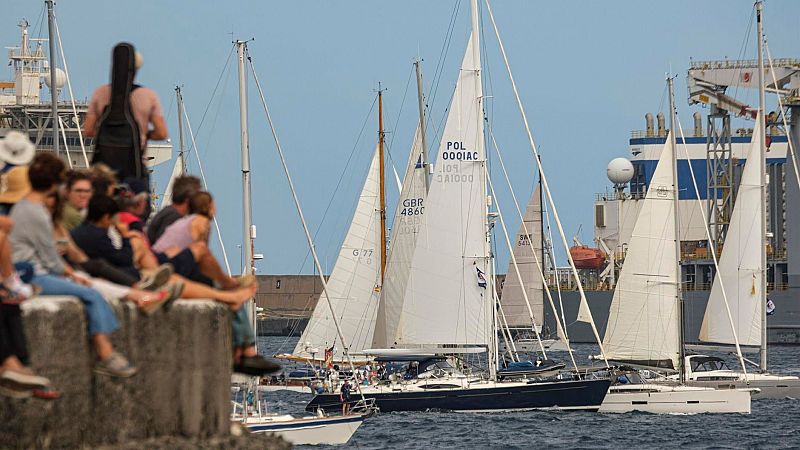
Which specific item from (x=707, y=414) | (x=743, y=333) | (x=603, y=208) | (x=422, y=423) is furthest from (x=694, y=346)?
(x=603, y=208)

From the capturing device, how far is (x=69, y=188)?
314 inches

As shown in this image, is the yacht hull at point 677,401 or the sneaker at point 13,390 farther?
the yacht hull at point 677,401

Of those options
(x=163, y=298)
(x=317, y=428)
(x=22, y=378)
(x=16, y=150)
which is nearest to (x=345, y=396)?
(x=317, y=428)

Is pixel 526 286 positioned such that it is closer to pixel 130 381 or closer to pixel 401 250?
pixel 401 250

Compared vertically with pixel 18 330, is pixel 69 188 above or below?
above

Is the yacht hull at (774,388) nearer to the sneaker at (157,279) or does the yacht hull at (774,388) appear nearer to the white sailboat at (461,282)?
the white sailboat at (461,282)

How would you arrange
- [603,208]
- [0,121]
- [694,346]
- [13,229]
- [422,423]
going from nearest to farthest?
[13,229] → [422,423] → [694,346] → [0,121] → [603,208]

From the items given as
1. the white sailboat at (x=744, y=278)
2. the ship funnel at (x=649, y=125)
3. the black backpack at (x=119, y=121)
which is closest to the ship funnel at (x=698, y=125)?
the ship funnel at (x=649, y=125)

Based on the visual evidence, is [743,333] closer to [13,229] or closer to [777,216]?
[13,229]

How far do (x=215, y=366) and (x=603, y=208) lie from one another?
104405 mm

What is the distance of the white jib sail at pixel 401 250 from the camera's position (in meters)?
42.3

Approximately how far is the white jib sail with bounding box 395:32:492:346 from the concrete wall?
98.6 ft

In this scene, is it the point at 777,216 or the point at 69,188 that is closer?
the point at 69,188

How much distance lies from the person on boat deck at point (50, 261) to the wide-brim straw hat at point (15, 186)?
11 cm
